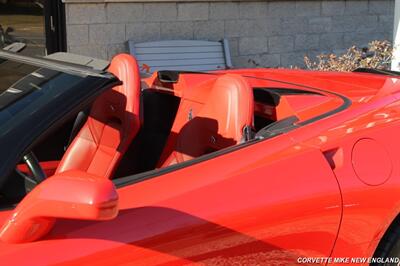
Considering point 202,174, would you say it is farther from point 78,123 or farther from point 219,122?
point 78,123

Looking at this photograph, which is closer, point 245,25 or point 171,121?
point 171,121

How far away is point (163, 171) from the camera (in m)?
1.96

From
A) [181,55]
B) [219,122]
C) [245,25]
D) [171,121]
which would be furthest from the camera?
[245,25]

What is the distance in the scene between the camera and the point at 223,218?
187 cm

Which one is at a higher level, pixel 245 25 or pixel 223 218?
pixel 245 25

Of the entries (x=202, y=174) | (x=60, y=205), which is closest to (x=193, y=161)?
(x=202, y=174)

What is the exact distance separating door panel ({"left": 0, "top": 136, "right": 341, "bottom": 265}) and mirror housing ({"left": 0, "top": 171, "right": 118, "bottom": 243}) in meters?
0.05

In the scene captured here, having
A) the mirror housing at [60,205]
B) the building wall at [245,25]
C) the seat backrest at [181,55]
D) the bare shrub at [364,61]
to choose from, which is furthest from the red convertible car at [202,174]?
the seat backrest at [181,55]

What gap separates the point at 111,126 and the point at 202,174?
0.76 meters

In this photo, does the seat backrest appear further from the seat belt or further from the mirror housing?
the mirror housing

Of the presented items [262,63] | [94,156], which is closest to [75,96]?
[94,156]

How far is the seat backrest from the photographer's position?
22.8 feet

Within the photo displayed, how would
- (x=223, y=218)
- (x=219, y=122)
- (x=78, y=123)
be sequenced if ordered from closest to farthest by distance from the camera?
(x=223, y=218), (x=219, y=122), (x=78, y=123)

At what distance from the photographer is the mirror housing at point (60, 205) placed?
147cm
